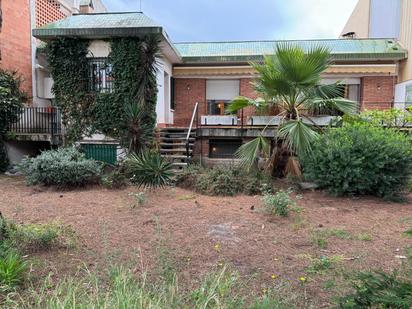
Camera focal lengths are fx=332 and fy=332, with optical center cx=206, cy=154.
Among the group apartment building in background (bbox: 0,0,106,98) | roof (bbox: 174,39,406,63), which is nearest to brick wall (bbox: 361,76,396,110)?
roof (bbox: 174,39,406,63)

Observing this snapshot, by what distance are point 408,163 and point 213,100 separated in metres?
8.99

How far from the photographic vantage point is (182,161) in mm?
10258

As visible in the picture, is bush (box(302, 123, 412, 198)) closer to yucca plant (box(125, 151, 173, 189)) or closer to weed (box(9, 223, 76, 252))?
yucca plant (box(125, 151, 173, 189))

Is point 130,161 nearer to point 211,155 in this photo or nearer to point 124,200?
point 124,200

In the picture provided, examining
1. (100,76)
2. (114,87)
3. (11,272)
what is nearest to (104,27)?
(100,76)

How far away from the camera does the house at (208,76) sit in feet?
35.8

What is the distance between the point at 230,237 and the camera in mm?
4984

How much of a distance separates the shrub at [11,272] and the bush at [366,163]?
635 cm

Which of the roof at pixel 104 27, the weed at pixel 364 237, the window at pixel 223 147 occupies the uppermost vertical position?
the roof at pixel 104 27

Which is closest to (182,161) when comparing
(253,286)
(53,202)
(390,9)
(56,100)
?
(53,202)

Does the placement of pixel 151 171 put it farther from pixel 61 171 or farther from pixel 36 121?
pixel 36 121

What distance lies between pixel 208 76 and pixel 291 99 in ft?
21.0

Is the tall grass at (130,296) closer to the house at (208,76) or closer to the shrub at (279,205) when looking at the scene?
the shrub at (279,205)

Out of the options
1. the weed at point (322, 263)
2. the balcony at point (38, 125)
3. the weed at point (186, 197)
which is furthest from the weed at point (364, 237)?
the balcony at point (38, 125)
